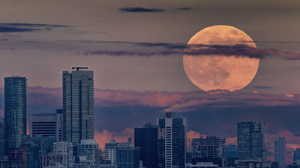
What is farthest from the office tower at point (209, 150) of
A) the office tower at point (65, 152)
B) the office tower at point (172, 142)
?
the office tower at point (65, 152)

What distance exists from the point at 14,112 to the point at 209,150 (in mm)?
43981

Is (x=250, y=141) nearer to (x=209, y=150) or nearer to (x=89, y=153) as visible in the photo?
(x=209, y=150)

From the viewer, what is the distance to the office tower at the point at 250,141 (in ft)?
536

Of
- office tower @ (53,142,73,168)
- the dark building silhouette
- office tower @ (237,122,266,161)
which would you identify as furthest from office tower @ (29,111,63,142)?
office tower @ (237,122,266,161)

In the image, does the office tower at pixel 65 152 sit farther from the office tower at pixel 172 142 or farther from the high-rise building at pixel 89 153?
the office tower at pixel 172 142

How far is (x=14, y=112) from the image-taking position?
188m

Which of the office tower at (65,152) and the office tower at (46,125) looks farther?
the office tower at (46,125)

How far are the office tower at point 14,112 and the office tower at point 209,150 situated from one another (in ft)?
116

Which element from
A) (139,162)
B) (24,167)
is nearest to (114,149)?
(139,162)

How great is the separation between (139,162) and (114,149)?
11093mm

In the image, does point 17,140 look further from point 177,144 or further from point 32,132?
point 177,144

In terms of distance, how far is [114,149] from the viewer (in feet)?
585

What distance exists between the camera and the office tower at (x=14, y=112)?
176363 mm

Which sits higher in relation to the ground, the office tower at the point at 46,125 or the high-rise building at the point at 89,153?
the office tower at the point at 46,125
